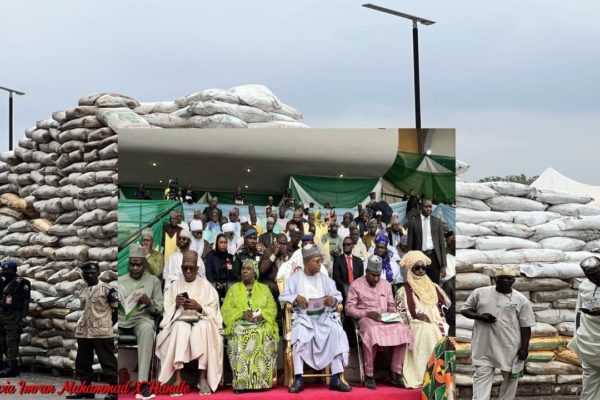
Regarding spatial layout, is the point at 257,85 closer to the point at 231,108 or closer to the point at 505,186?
the point at 231,108

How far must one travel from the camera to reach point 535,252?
44.0 feet

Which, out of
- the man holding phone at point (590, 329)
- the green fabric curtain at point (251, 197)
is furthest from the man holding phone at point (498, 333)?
the green fabric curtain at point (251, 197)

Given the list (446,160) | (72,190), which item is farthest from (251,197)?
(72,190)

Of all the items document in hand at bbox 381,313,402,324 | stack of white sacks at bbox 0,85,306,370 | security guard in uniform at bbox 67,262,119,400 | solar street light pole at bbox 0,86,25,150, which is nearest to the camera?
document in hand at bbox 381,313,402,324

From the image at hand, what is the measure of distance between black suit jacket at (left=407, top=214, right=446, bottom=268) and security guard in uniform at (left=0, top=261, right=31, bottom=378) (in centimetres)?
705

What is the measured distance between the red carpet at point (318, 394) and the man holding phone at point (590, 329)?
197 centimetres

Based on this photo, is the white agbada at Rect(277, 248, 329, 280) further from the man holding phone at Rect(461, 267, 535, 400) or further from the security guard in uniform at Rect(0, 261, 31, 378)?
the security guard in uniform at Rect(0, 261, 31, 378)

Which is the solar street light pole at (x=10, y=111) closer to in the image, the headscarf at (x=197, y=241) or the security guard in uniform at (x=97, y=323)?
the security guard in uniform at (x=97, y=323)

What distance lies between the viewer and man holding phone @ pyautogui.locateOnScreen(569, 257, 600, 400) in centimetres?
1114

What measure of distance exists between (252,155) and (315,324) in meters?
1.64

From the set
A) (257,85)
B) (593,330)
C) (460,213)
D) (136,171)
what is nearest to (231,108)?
(257,85)

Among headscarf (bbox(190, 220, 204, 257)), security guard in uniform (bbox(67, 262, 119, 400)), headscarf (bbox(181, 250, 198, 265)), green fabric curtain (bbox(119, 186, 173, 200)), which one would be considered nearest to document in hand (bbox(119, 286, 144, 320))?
headscarf (bbox(181, 250, 198, 265))

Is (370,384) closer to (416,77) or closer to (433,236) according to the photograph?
(433,236)

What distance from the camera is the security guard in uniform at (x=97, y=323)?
13156 millimetres
